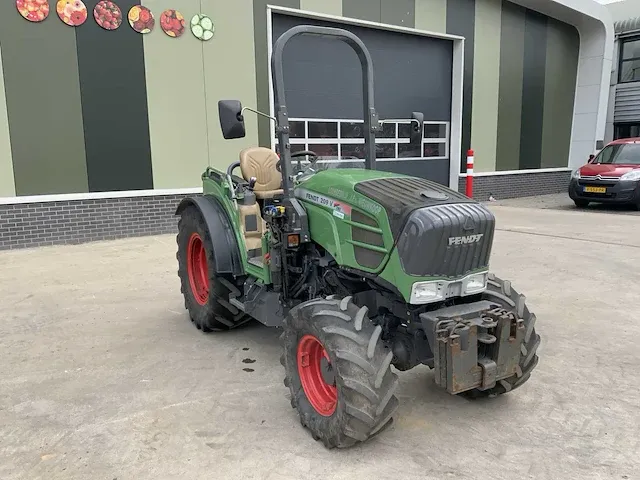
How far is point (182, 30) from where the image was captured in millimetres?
8602

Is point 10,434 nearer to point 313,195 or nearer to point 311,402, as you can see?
point 311,402

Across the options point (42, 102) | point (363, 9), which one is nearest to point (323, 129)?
point (363, 9)

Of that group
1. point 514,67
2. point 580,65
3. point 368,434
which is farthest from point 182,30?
point 580,65

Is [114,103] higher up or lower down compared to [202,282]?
higher up

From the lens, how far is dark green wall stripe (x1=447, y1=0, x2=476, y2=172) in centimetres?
1209

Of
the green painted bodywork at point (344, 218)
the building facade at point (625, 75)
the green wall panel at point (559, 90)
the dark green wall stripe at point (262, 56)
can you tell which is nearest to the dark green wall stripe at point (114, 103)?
the dark green wall stripe at point (262, 56)

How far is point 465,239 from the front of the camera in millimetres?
2762

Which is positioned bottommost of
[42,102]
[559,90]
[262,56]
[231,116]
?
[231,116]

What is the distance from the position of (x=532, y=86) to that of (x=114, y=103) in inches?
409

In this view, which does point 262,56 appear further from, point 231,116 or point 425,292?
point 425,292

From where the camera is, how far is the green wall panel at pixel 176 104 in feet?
27.7

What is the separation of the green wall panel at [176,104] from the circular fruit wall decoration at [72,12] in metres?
0.90

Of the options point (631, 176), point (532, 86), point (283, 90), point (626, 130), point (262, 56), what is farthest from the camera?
point (626, 130)

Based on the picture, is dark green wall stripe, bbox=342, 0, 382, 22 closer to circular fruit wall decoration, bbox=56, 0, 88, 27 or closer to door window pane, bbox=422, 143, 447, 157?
door window pane, bbox=422, 143, 447, 157
